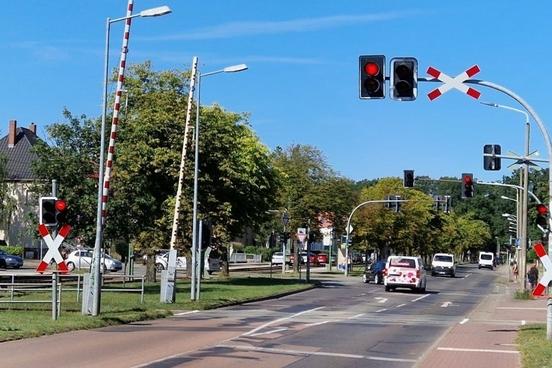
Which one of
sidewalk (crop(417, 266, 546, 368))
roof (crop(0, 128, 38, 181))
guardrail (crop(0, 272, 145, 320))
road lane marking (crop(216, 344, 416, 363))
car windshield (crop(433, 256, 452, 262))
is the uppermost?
roof (crop(0, 128, 38, 181))

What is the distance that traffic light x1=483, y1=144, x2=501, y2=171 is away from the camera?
3105 centimetres

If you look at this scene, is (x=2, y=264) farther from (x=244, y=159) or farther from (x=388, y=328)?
(x=388, y=328)

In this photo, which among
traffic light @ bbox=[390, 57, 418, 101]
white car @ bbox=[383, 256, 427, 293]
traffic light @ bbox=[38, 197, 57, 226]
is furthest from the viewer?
white car @ bbox=[383, 256, 427, 293]

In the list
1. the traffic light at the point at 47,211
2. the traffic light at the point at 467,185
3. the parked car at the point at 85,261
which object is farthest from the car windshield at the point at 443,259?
the traffic light at the point at 47,211

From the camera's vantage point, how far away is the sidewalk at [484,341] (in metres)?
15.0

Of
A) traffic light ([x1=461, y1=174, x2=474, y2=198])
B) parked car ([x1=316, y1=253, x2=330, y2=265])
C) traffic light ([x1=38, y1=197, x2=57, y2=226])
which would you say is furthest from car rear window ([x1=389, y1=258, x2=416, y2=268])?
parked car ([x1=316, y1=253, x2=330, y2=265])

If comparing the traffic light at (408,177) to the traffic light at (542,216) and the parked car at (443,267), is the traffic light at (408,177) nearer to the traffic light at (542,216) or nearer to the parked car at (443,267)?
the traffic light at (542,216)

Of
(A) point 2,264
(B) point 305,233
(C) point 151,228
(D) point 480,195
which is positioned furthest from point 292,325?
(D) point 480,195

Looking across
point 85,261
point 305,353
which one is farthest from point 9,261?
point 305,353

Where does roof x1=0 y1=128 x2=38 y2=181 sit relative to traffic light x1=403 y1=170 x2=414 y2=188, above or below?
above

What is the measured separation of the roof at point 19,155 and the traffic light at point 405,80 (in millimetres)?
73688

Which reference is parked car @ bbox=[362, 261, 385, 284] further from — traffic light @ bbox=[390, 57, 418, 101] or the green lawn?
traffic light @ bbox=[390, 57, 418, 101]

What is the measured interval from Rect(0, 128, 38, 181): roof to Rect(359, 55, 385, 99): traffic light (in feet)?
241

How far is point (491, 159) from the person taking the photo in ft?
102
